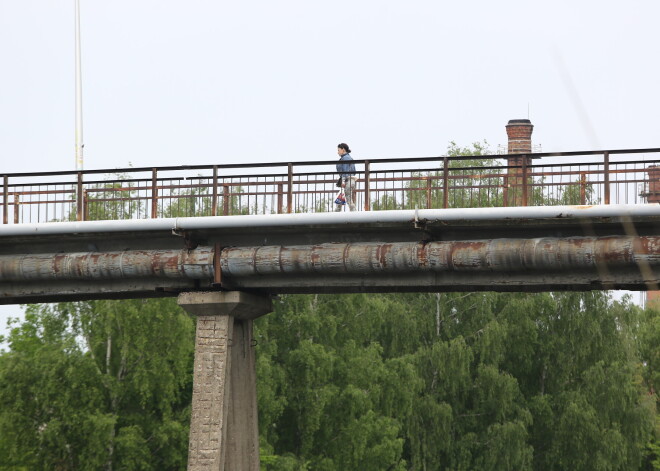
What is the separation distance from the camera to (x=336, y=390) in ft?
137

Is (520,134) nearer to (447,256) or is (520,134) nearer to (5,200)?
(5,200)

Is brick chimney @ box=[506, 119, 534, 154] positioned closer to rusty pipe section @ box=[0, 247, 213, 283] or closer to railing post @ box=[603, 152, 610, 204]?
rusty pipe section @ box=[0, 247, 213, 283]

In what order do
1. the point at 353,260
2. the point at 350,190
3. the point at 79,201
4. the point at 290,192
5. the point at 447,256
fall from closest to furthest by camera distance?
the point at 447,256
the point at 353,260
the point at 350,190
the point at 290,192
the point at 79,201

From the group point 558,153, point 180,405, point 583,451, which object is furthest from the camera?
point 583,451

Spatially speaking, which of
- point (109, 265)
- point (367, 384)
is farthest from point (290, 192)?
point (367, 384)

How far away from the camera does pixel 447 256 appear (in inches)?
895

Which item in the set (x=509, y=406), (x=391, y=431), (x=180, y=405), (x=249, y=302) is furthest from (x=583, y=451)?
(x=249, y=302)

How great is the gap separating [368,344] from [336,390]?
5.55m

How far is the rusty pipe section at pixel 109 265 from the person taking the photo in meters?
24.1

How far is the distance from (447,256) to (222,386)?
4.04 metres

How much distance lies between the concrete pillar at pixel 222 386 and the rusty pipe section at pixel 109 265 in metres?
0.51

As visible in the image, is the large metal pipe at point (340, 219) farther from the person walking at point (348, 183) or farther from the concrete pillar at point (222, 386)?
the concrete pillar at point (222, 386)

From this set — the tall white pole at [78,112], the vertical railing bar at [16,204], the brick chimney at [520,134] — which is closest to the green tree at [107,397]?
the tall white pole at [78,112]

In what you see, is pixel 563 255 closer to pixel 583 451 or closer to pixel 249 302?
pixel 249 302
